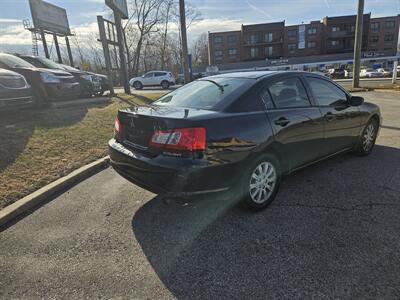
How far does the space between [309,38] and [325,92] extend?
72.4 meters

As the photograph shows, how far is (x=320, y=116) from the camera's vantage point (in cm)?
394

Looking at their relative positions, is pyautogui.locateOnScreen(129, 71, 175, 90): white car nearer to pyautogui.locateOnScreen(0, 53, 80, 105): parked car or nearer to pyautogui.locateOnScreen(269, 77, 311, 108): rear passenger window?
pyautogui.locateOnScreen(0, 53, 80, 105): parked car

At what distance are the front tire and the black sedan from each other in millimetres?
12

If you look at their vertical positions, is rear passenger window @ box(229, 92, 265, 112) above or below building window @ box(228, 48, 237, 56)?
→ below

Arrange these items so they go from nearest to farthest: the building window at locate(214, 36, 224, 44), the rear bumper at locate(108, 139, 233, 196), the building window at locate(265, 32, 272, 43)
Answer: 1. the rear bumper at locate(108, 139, 233, 196)
2. the building window at locate(265, 32, 272, 43)
3. the building window at locate(214, 36, 224, 44)

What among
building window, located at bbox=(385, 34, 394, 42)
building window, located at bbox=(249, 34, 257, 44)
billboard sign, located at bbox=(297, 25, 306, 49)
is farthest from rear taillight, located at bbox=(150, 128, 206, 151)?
building window, located at bbox=(385, 34, 394, 42)

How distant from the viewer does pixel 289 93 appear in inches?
146

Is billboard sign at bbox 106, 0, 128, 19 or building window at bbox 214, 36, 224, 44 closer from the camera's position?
billboard sign at bbox 106, 0, 128, 19

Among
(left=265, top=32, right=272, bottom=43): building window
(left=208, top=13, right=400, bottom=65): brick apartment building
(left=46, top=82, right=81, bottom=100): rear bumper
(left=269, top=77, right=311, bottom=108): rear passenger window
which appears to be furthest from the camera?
(left=265, top=32, right=272, bottom=43): building window

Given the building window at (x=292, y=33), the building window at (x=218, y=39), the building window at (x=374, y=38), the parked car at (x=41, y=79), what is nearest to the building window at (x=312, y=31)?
the building window at (x=292, y=33)

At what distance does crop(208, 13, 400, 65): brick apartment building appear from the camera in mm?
65688

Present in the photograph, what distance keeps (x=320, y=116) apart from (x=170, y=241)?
8.75 feet

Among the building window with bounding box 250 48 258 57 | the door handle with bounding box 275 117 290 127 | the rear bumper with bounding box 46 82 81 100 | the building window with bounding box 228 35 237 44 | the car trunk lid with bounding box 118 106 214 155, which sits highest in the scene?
the building window with bounding box 228 35 237 44

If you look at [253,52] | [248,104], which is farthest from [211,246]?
[253,52]
